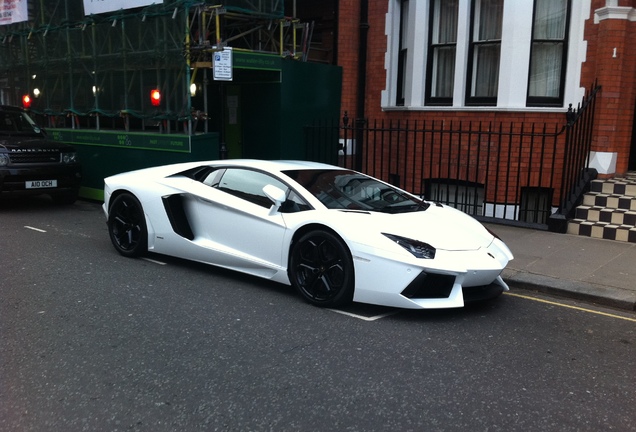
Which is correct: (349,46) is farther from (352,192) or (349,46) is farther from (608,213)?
(352,192)

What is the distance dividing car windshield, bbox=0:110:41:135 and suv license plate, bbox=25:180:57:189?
129 centimetres

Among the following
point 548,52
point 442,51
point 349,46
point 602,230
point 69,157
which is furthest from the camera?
point 349,46

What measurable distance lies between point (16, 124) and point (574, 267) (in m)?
9.97

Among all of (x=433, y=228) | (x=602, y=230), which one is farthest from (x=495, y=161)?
(x=433, y=228)

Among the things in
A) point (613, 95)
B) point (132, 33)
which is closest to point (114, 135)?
point (132, 33)

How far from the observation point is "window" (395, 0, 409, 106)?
11.6m

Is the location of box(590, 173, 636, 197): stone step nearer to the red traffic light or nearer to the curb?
the curb

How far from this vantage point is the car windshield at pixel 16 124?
11.0 metres

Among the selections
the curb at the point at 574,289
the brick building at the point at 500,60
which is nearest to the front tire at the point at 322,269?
the curb at the point at 574,289

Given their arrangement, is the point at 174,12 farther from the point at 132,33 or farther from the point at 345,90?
the point at 345,90

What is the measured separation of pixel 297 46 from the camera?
12055mm

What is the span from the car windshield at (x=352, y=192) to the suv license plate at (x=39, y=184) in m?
6.13

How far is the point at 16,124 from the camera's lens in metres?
11.2

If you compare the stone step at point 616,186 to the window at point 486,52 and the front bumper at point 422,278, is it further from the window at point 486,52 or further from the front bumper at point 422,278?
the front bumper at point 422,278
